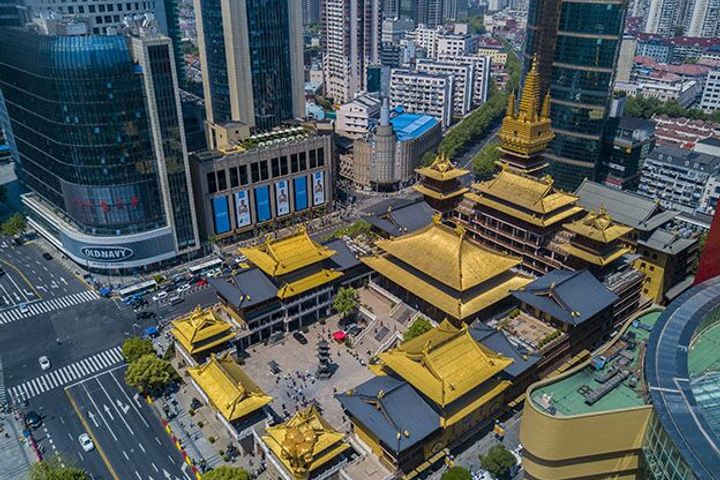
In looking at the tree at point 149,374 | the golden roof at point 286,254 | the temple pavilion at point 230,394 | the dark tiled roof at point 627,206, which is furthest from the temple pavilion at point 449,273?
the tree at point 149,374

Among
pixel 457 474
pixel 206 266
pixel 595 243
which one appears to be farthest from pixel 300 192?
pixel 457 474

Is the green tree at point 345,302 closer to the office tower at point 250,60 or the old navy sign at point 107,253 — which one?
the old navy sign at point 107,253

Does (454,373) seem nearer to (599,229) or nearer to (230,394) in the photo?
(230,394)

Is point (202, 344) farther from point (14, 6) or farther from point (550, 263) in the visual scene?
point (14, 6)

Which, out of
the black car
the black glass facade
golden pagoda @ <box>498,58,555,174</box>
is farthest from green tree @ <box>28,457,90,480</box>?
golden pagoda @ <box>498,58,555,174</box>

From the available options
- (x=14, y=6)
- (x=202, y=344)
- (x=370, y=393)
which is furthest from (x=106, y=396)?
(x=14, y=6)
